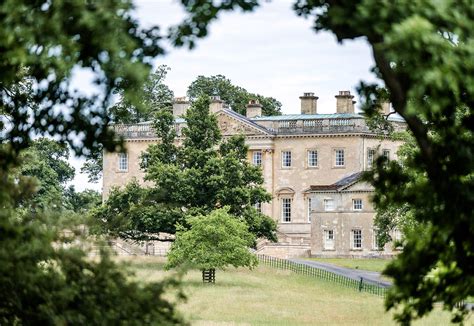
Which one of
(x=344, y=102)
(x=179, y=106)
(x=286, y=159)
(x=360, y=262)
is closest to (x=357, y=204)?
(x=360, y=262)

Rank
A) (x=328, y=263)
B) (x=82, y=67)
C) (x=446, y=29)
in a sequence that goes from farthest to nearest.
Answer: (x=328, y=263), (x=82, y=67), (x=446, y=29)

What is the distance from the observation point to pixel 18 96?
1238 centimetres

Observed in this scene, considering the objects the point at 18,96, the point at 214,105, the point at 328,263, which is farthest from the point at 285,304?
the point at 214,105

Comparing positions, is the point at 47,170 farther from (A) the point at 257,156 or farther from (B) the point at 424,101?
(B) the point at 424,101

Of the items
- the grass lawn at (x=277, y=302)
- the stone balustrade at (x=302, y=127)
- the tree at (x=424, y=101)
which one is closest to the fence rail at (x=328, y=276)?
the grass lawn at (x=277, y=302)

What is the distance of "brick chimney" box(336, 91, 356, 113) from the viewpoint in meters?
95.6

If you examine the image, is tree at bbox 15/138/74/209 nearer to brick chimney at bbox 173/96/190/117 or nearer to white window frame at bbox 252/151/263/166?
brick chimney at bbox 173/96/190/117

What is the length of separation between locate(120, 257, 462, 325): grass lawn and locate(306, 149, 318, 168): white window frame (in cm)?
2794

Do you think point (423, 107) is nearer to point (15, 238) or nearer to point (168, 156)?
point (15, 238)

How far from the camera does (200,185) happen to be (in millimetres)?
68812

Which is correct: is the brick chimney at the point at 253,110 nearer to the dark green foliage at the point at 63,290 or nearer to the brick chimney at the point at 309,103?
the brick chimney at the point at 309,103

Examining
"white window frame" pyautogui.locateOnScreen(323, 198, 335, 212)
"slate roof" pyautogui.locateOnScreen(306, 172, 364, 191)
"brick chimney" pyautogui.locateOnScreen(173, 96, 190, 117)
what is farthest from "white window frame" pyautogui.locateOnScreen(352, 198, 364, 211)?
"brick chimney" pyautogui.locateOnScreen(173, 96, 190, 117)

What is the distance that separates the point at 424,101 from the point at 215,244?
49.4 m

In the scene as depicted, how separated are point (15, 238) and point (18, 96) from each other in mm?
2102
